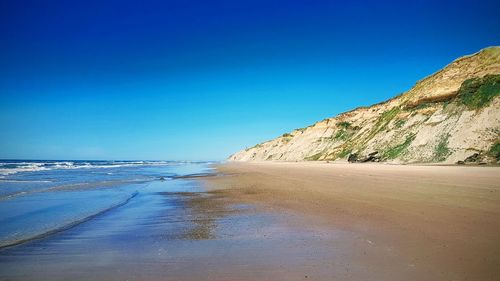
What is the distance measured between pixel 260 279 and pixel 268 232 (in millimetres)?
2738

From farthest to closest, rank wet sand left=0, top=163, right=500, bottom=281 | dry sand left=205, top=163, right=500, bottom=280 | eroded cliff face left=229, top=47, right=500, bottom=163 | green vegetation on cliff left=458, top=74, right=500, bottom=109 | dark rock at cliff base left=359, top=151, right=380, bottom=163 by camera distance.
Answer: dark rock at cliff base left=359, top=151, right=380, bottom=163 → green vegetation on cliff left=458, top=74, right=500, bottom=109 → eroded cliff face left=229, top=47, right=500, bottom=163 → wet sand left=0, top=163, right=500, bottom=281 → dry sand left=205, top=163, right=500, bottom=280

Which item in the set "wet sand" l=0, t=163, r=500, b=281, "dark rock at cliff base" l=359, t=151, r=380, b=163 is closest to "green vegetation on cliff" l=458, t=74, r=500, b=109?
"dark rock at cliff base" l=359, t=151, r=380, b=163

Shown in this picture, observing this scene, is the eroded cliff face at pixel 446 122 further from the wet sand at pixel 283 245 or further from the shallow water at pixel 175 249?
the shallow water at pixel 175 249

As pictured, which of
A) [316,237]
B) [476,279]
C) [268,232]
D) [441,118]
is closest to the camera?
[476,279]

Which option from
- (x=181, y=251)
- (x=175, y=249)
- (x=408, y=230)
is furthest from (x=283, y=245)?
(x=408, y=230)

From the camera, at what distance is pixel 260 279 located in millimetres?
4180

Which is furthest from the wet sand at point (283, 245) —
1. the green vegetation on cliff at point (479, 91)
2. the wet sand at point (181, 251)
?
the green vegetation on cliff at point (479, 91)

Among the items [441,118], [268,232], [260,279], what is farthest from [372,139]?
[260,279]

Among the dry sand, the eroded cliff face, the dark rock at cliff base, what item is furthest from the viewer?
the dark rock at cliff base

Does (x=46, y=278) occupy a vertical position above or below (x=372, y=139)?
below

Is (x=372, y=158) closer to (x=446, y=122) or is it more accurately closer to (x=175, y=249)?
(x=446, y=122)

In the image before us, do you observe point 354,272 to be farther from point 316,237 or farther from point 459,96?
point 459,96

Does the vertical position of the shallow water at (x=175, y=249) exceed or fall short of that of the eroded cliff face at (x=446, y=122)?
it falls short

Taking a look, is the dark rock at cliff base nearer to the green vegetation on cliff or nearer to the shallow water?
the green vegetation on cliff
